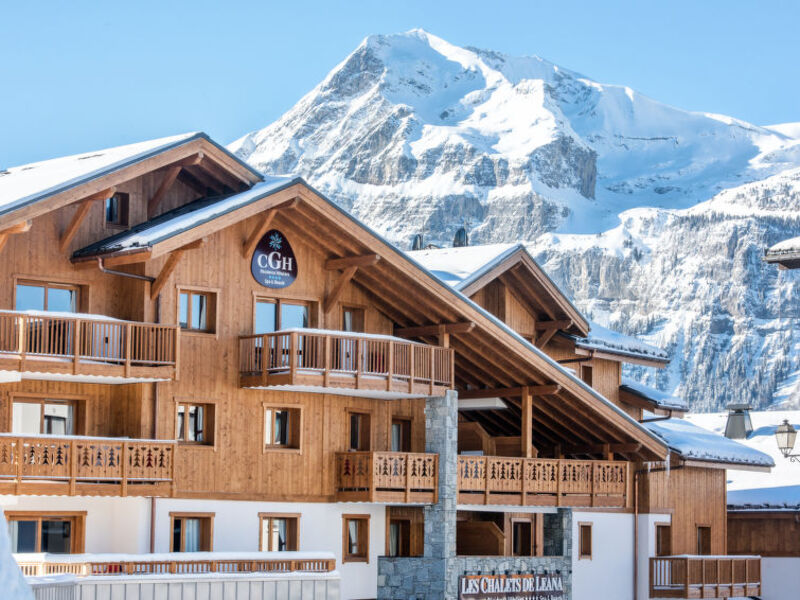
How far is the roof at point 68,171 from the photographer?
28781 mm

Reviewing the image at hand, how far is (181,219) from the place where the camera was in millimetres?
31094

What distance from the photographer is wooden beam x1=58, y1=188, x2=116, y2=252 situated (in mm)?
30234

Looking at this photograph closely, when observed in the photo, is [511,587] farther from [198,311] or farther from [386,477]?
[198,311]

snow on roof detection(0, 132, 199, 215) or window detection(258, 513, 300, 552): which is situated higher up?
snow on roof detection(0, 132, 199, 215)

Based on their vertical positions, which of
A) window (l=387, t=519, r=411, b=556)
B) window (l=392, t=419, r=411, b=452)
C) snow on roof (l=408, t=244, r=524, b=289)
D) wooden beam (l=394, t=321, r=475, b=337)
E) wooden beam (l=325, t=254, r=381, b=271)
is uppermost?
snow on roof (l=408, t=244, r=524, b=289)

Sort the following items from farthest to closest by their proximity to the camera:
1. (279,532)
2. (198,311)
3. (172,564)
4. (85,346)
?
1. (279,532)
2. (198,311)
3. (85,346)
4. (172,564)

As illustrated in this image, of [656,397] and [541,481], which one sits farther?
[656,397]

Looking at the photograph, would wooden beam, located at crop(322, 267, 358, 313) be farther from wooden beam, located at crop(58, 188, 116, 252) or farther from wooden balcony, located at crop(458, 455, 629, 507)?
wooden beam, located at crop(58, 188, 116, 252)

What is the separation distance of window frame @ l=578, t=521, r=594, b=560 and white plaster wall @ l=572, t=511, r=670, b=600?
5 cm

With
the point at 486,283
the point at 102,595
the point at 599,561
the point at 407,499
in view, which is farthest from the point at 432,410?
the point at 102,595

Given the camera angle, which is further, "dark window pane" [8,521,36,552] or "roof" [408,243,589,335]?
"roof" [408,243,589,335]

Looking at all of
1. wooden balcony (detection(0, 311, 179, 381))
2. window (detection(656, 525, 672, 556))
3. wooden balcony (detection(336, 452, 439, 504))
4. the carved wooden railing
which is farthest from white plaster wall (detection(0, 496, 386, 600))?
window (detection(656, 525, 672, 556))

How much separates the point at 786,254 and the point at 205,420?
489 inches

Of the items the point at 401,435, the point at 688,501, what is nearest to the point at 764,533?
the point at 688,501
